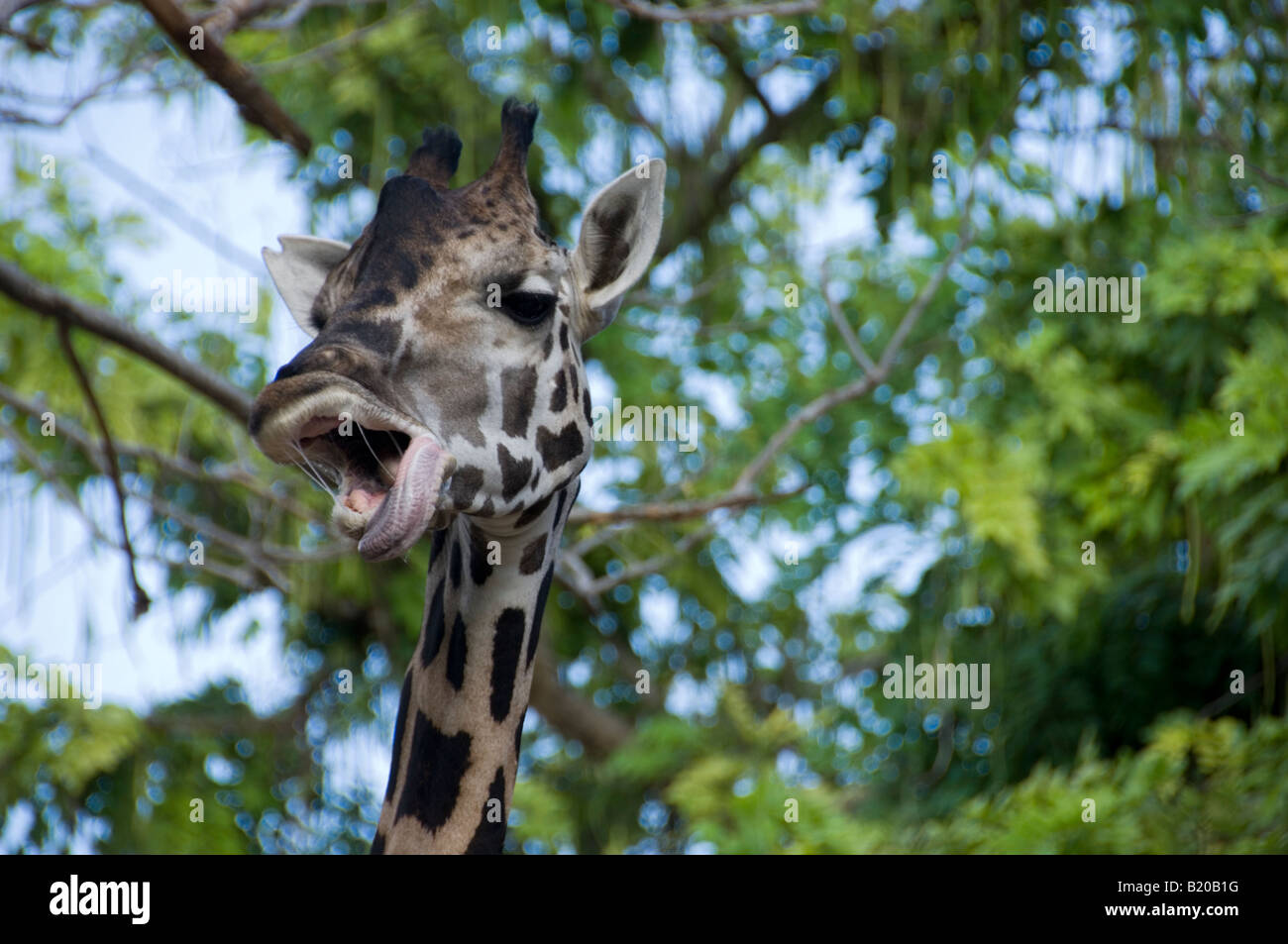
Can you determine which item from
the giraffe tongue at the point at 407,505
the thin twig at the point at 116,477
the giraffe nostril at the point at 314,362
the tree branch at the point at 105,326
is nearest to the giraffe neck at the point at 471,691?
the giraffe tongue at the point at 407,505

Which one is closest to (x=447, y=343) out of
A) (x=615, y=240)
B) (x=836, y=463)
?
(x=615, y=240)

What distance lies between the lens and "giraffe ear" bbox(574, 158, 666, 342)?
3.87 metres

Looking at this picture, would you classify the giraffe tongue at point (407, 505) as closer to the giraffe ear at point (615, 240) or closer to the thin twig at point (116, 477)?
the giraffe ear at point (615, 240)

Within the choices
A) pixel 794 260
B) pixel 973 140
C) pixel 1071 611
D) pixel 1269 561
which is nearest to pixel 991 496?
pixel 1071 611

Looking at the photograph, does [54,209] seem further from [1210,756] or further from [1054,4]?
[1210,756]

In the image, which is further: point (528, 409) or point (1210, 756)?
point (1210, 756)

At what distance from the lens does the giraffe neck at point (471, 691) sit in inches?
145

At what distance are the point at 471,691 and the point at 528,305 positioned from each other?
99 centimetres

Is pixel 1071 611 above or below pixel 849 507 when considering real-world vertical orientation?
below

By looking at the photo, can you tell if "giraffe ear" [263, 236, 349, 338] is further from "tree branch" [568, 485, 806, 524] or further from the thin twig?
"tree branch" [568, 485, 806, 524]

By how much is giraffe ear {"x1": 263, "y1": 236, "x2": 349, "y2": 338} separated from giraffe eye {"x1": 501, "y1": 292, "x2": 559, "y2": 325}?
588 mm

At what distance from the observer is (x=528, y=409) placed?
368 centimetres

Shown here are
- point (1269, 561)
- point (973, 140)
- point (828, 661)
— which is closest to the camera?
point (1269, 561)
